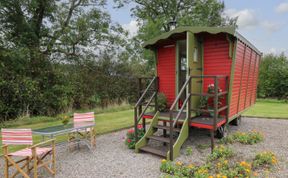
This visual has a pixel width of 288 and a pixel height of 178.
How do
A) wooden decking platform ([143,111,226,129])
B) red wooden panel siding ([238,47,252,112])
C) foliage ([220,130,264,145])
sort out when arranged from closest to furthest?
wooden decking platform ([143,111,226,129]) < foliage ([220,130,264,145]) < red wooden panel siding ([238,47,252,112])

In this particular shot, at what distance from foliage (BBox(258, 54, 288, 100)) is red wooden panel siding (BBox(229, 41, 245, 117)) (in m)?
11.6

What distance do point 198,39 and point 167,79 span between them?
4.73 ft

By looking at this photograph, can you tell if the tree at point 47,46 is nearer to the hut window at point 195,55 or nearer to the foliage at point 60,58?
the foliage at point 60,58

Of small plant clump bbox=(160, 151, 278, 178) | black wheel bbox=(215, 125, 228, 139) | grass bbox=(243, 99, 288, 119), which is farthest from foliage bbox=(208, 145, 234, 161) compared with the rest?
grass bbox=(243, 99, 288, 119)

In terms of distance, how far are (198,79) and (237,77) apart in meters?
1.04

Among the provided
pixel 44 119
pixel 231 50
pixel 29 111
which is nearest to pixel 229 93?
pixel 231 50

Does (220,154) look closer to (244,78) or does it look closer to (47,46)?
(244,78)

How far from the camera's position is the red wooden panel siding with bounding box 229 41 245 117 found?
15.5 feet

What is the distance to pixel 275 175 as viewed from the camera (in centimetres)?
305

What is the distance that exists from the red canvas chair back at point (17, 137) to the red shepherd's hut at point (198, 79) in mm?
2168

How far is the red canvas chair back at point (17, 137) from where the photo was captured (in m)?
2.91

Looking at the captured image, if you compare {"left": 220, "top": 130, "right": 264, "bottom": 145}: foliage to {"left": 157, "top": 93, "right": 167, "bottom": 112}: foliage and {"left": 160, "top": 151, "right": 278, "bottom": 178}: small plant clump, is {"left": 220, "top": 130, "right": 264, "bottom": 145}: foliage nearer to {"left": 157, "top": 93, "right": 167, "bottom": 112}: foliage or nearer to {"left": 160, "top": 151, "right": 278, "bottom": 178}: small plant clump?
{"left": 160, "top": 151, "right": 278, "bottom": 178}: small plant clump

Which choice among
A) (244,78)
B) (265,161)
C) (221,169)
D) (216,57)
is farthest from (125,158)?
(244,78)

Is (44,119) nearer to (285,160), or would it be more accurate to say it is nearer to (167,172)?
(167,172)
